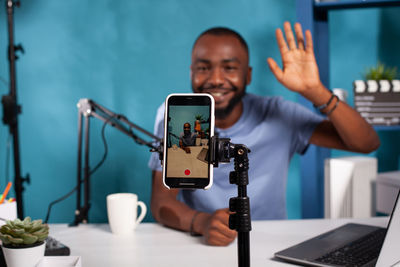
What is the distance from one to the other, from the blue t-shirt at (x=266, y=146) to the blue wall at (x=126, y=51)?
616 millimetres

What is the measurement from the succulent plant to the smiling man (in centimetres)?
61

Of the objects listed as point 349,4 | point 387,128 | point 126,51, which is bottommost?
point 387,128

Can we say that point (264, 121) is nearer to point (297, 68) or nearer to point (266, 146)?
point (266, 146)

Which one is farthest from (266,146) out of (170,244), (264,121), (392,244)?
(392,244)

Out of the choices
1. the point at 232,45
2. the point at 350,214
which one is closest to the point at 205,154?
the point at 232,45

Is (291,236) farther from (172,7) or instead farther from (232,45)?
(172,7)

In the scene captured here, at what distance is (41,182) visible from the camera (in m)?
2.30

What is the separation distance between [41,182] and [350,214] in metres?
1.60

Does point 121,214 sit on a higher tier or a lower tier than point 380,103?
lower

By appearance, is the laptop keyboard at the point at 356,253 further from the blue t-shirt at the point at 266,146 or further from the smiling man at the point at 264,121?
the blue t-shirt at the point at 266,146

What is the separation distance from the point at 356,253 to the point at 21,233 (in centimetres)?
67

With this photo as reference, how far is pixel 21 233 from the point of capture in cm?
75

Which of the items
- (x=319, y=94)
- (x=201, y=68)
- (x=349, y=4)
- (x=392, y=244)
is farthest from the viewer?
(x=349, y=4)

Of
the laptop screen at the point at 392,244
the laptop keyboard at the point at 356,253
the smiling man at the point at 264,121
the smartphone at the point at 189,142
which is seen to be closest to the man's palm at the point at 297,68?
the smiling man at the point at 264,121
